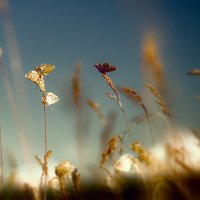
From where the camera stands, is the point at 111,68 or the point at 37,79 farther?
the point at 37,79

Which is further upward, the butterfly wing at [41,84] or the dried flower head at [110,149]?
the butterfly wing at [41,84]

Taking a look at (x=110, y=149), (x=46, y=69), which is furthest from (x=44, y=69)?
(x=110, y=149)

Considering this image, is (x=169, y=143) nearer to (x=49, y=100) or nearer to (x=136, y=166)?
(x=136, y=166)

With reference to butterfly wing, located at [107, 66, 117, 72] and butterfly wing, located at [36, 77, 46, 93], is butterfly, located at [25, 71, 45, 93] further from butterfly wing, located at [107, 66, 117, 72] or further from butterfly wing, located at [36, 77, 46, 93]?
butterfly wing, located at [107, 66, 117, 72]

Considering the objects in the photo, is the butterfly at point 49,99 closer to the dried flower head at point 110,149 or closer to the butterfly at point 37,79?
the butterfly at point 37,79

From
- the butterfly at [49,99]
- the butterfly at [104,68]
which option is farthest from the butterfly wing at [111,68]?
the butterfly at [49,99]

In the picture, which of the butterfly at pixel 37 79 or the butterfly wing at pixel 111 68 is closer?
the butterfly wing at pixel 111 68

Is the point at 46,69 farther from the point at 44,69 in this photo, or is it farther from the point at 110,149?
the point at 110,149

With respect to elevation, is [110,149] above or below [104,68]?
below
